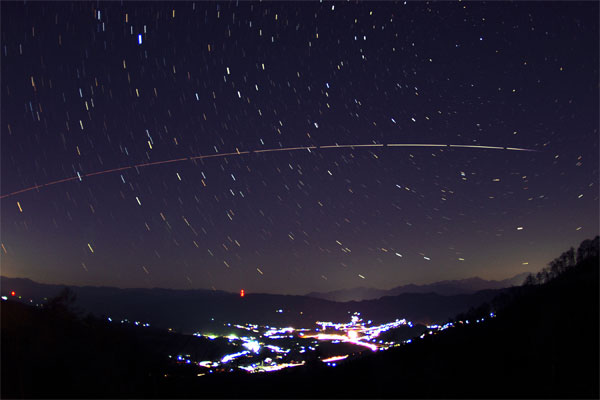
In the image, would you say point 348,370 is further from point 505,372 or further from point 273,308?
point 273,308

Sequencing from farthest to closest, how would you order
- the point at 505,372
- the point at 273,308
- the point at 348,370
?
the point at 273,308 → the point at 348,370 → the point at 505,372

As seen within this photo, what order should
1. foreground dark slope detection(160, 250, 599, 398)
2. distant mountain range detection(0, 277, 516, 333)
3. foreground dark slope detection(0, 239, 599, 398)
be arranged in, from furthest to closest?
1. distant mountain range detection(0, 277, 516, 333)
2. foreground dark slope detection(160, 250, 599, 398)
3. foreground dark slope detection(0, 239, 599, 398)

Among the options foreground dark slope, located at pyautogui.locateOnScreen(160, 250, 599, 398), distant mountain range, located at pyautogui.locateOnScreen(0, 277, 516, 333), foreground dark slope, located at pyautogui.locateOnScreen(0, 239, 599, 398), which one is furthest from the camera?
distant mountain range, located at pyautogui.locateOnScreen(0, 277, 516, 333)

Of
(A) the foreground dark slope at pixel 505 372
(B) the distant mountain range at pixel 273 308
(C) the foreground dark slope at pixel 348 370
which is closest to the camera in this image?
(C) the foreground dark slope at pixel 348 370

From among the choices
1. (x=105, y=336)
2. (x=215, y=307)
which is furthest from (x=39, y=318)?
(x=215, y=307)

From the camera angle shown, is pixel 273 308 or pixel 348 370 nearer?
pixel 348 370

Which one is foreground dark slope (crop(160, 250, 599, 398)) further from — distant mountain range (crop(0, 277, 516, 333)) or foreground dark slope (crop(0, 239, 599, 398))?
distant mountain range (crop(0, 277, 516, 333))

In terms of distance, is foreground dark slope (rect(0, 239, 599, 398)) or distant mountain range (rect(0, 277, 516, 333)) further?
distant mountain range (rect(0, 277, 516, 333))

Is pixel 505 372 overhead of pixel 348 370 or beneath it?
overhead

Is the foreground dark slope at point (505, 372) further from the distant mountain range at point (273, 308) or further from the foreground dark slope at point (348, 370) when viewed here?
the distant mountain range at point (273, 308)

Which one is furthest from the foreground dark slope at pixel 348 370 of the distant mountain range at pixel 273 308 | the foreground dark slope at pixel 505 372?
the distant mountain range at pixel 273 308

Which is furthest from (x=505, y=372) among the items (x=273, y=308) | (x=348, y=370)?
(x=273, y=308)

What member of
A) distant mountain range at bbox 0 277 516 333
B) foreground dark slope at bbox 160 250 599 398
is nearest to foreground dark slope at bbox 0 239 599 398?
foreground dark slope at bbox 160 250 599 398
